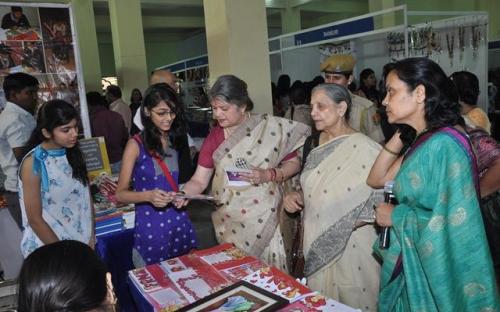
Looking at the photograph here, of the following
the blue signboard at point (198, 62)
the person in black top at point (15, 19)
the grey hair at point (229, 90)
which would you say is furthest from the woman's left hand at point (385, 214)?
the blue signboard at point (198, 62)

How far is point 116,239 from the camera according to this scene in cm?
258

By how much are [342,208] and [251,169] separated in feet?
1.67

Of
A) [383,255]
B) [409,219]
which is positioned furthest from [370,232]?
[409,219]

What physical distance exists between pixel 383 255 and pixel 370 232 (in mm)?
359

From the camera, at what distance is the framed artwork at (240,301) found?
138cm

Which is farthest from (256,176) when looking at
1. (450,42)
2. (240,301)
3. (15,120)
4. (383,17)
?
(383,17)

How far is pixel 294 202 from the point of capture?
84.8 inches

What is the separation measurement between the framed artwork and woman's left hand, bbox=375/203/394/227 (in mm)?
517

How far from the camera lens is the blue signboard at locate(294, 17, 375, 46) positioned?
17.8ft

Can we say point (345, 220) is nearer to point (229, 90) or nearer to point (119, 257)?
point (229, 90)

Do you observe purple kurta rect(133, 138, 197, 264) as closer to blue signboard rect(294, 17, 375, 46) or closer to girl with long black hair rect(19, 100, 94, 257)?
girl with long black hair rect(19, 100, 94, 257)

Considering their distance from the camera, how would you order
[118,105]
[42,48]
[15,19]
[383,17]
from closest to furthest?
[15,19] → [42,48] → [118,105] → [383,17]

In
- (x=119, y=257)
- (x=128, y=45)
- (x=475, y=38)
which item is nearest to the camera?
(x=119, y=257)

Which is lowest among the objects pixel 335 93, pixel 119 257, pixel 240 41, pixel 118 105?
pixel 119 257
